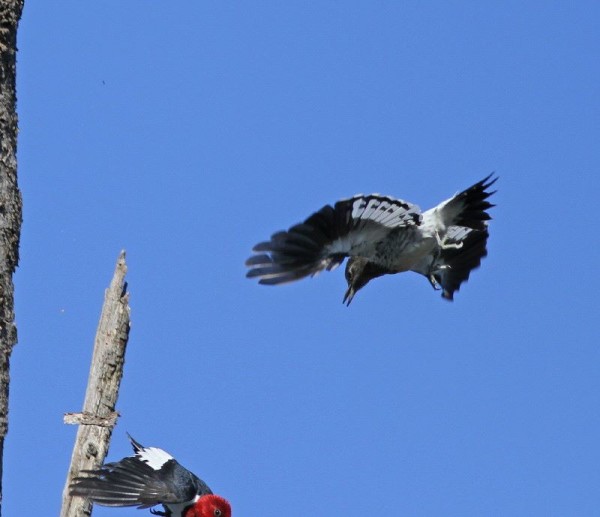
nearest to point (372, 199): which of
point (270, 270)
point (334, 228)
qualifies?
point (334, 228)

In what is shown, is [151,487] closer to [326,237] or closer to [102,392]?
[102,392]

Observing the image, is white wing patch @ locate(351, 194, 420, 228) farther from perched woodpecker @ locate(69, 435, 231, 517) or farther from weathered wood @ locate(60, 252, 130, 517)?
perched woodpecker @ locate(69, 435, 231, 517)

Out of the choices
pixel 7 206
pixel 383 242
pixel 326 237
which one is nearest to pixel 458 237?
pixel 383 242

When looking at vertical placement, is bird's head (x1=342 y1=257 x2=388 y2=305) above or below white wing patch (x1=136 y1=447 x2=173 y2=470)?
above

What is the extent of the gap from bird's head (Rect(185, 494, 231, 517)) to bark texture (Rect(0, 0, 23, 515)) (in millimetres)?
4397

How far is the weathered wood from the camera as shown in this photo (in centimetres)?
605

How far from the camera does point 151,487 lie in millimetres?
7613

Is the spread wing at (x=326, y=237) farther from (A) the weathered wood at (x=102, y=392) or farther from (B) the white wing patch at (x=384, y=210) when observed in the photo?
(A) the weathered wood at (x=102, y=392)

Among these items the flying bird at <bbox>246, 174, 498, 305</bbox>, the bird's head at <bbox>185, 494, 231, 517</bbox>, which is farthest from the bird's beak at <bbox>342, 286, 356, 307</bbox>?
the bird's head at <bbox>185, 494, 231, 517</bbox>

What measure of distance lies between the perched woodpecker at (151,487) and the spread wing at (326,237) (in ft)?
5.36

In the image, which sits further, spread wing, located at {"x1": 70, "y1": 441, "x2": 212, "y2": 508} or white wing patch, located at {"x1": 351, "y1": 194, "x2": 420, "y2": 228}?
white wing patch, located at {"x1": 351, "y1": 194, "x2": 420, "y2": 228}

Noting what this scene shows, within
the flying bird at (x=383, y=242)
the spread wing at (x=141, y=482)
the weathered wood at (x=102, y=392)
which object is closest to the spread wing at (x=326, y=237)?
the flying bird at (x=383, y=242)

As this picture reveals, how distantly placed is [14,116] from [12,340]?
109 centimetres

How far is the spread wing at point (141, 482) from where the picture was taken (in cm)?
614
